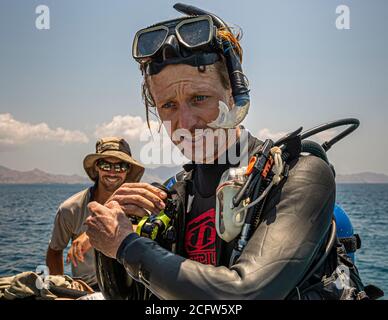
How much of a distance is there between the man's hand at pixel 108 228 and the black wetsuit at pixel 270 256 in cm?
6

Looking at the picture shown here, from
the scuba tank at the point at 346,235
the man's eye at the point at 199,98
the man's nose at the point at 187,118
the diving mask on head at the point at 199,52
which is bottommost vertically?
the scuba tank at the point at 346,235

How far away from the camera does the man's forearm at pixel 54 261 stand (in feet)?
19.7

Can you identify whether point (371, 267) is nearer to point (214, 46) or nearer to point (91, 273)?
point (91, 273)

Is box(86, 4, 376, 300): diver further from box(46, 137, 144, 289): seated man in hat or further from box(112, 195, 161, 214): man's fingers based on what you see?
box(46, 137, 144, 289): seated man in hat

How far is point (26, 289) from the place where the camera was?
4309 millimetres

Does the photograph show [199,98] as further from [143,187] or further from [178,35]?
[143,187]

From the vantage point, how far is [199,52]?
2.40m

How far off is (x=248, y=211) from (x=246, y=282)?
40cm

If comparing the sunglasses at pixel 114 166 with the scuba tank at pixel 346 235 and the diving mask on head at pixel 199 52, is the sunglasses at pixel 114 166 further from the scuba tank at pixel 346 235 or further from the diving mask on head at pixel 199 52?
the diving mask on head at pixel 199 52

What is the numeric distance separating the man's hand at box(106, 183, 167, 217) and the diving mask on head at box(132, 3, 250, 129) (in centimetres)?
53

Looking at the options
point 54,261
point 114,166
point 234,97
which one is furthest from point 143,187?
point 54,261

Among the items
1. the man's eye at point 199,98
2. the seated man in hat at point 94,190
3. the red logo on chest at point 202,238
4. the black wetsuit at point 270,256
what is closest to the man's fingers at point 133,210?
the black wetsuit at point 270,256

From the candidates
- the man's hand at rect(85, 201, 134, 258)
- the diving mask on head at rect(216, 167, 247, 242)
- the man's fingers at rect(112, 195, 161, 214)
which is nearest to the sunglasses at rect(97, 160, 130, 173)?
the man's fingers at rect(112, 195, 161, 214)
